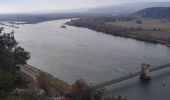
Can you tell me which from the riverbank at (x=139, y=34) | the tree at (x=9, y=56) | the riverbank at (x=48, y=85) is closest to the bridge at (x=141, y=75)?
the riverbank at (x=48, y=85)

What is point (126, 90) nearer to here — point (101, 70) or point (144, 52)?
point (101, 70)

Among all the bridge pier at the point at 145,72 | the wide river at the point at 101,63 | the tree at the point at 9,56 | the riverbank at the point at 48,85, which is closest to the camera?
the tree at the point at 9,56

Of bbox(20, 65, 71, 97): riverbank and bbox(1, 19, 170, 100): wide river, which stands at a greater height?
bbox(20, 65, 71, 97): riverbank

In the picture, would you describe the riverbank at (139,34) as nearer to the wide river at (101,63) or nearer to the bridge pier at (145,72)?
the wide river at (101,63)

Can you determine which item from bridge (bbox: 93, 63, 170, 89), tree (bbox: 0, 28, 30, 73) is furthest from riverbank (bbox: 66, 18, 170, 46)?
tree (bbox: 0, 28, 30, 73)

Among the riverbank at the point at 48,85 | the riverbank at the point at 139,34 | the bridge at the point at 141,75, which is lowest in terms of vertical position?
the riverbank at the point at 139,34

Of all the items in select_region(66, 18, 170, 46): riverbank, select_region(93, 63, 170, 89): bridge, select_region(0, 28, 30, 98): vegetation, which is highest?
select_region(0, 28, 30, 98): vegetation

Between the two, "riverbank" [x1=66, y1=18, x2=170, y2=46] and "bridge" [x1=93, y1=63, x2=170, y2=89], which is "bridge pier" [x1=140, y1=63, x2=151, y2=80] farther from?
"riverbank" [x1=66, y1=18, x2=170, y2=46]
